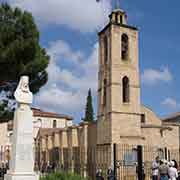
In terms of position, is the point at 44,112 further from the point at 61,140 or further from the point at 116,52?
the point at 116,52

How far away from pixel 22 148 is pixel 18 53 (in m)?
7.19

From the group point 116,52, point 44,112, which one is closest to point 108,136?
point 116,52

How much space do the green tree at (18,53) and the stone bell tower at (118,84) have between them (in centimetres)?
1519

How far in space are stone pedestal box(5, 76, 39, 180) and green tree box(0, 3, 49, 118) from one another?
6264 mm

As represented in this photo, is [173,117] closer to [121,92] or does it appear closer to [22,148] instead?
[121,92]

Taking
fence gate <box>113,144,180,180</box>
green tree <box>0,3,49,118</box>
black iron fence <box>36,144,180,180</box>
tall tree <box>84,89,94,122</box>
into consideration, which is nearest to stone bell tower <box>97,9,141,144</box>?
black iron fence <box>36,144,180,180</box>

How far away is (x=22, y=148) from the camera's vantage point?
10164mm

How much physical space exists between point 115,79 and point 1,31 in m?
17.8

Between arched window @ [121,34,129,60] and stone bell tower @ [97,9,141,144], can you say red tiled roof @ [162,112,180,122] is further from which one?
arched window @ [121,34,129,60]

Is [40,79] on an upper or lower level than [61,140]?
A: upper

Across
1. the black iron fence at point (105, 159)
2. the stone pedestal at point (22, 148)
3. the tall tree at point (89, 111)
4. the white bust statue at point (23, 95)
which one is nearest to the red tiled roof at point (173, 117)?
the tall tree at point (89, 111)

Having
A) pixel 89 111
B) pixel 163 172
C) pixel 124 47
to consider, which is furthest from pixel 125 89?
pixel 89 111

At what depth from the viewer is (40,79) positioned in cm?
1802

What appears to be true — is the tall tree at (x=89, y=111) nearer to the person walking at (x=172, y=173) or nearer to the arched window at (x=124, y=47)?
the arched window at (x=124, y=47)
